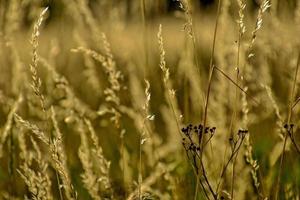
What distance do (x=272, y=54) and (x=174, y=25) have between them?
13413mm

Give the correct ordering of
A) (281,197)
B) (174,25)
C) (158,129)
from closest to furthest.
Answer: (281,197), (158,129), (174,25)

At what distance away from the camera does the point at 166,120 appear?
2.94m

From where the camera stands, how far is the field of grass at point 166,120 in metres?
1.53

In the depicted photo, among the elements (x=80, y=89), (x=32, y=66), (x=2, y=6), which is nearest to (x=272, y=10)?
(x=2, y=6)

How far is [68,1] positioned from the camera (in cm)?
293

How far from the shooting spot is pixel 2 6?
2547 mm

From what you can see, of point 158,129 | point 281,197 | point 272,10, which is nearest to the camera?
point 281,197

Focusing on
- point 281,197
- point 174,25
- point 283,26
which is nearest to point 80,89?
point 283,26

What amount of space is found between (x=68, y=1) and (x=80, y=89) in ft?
8.54

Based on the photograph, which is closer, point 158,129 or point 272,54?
point 272,54

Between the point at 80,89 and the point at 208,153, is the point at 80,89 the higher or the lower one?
the higher one

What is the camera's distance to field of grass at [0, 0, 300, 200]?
1530 millimetres

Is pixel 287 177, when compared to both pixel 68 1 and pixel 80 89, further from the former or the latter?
pixel 80 89

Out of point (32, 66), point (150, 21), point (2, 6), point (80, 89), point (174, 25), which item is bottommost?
point (32, 66)
